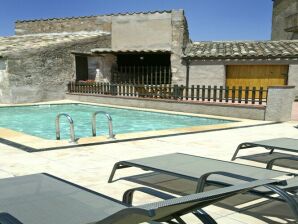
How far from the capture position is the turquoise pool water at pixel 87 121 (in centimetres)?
1220

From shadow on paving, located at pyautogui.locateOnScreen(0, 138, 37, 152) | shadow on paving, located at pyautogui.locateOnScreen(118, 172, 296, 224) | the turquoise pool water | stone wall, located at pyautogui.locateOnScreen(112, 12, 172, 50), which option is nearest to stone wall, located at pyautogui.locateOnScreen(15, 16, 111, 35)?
stone wall, located at pyautogui.locateOnScreen(112, 12, 172, 50)

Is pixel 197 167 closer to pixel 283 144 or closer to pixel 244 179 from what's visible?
pixel 244 179

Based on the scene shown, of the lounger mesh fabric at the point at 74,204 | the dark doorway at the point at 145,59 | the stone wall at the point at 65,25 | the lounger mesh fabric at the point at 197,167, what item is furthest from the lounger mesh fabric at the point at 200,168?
the stone wall at the point at 65,25

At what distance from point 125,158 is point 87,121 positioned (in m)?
7.97

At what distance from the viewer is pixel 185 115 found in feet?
46.9

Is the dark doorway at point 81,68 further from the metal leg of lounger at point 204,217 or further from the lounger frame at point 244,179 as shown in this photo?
the metal leg of lounger at point 204,217

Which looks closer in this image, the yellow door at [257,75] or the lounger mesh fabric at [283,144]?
the lounger mesh fabric at [283,144]

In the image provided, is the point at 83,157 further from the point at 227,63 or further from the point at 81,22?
the point at 81,22

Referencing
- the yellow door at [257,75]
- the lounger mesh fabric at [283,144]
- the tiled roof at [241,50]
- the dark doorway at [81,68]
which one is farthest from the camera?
the dark doorway at [81,68]

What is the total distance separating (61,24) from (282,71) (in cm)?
1710

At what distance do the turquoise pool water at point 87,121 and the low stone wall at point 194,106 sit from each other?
0.93m

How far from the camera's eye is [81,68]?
78.2 feet

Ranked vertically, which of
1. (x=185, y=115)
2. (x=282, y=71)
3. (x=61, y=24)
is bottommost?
(x=185, y=115)

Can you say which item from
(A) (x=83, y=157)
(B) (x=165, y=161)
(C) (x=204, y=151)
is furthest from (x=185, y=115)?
(B) (x=165, y=161)
